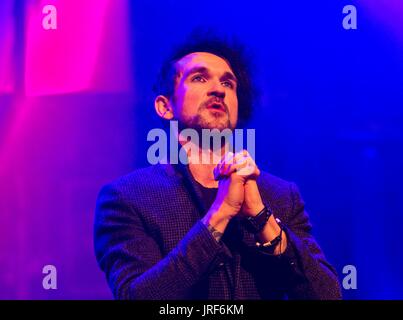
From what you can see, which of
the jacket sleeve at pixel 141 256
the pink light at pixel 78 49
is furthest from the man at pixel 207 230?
the pink light at pixel 78 49

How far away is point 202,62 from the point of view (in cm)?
200

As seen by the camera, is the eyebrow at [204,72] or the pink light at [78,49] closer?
the eyebrow at [204,72]

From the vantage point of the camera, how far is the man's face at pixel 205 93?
1.91 m

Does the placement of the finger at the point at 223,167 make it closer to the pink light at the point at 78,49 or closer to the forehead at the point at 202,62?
the forehead at the point at 202,62

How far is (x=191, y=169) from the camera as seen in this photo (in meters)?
1.93

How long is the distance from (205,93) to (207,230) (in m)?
0.55

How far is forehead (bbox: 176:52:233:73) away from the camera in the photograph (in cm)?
200

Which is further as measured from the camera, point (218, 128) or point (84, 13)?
point (84, 13)
